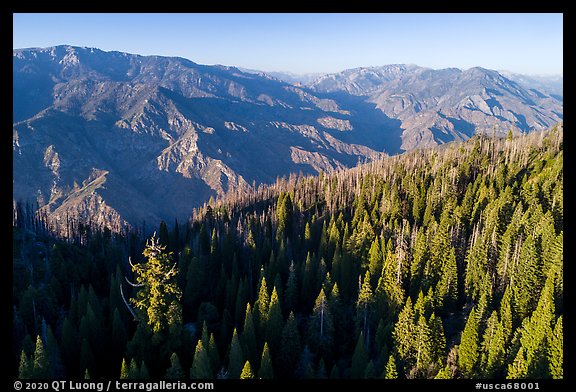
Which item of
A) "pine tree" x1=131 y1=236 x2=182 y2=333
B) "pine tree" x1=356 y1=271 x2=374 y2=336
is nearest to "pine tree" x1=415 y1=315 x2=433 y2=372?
"pine tree" x1=356 y1=271 x2=374 y2=336

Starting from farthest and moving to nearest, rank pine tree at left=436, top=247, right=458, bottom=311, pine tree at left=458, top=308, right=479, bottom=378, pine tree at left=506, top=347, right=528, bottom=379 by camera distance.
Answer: pine tree at left=436, top=247, right=458, bottom=311 < pine tree at left=458, top=308, right=479, bottom=378 < pine tree at left=506, top=347, right=528, bottom=379

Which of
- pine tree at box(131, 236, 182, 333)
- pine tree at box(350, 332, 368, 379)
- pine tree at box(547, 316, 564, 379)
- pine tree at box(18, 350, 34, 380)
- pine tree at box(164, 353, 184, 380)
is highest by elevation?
pine tree at box(131, 236, 182, 333)

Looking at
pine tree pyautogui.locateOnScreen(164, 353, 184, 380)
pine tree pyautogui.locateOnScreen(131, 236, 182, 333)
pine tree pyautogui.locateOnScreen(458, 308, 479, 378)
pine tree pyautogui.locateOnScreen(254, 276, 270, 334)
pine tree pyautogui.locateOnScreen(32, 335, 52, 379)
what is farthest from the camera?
pine tree pyautogui.locateOnScreen(254, 276, 270, 334)

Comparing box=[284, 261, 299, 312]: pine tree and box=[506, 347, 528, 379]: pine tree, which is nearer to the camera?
box=[506, 347, 528, 379]: pine tree

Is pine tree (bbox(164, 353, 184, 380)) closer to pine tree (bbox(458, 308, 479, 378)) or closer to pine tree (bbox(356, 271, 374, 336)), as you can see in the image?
pine tree (bbox(458, 308, 479, 378))

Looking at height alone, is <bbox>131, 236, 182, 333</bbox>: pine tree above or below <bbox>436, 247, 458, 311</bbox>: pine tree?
above

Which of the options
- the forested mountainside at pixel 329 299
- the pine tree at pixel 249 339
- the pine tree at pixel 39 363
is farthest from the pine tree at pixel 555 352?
the pine tree at pixel 39 363

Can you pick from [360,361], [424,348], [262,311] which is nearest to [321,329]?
[262,311]
